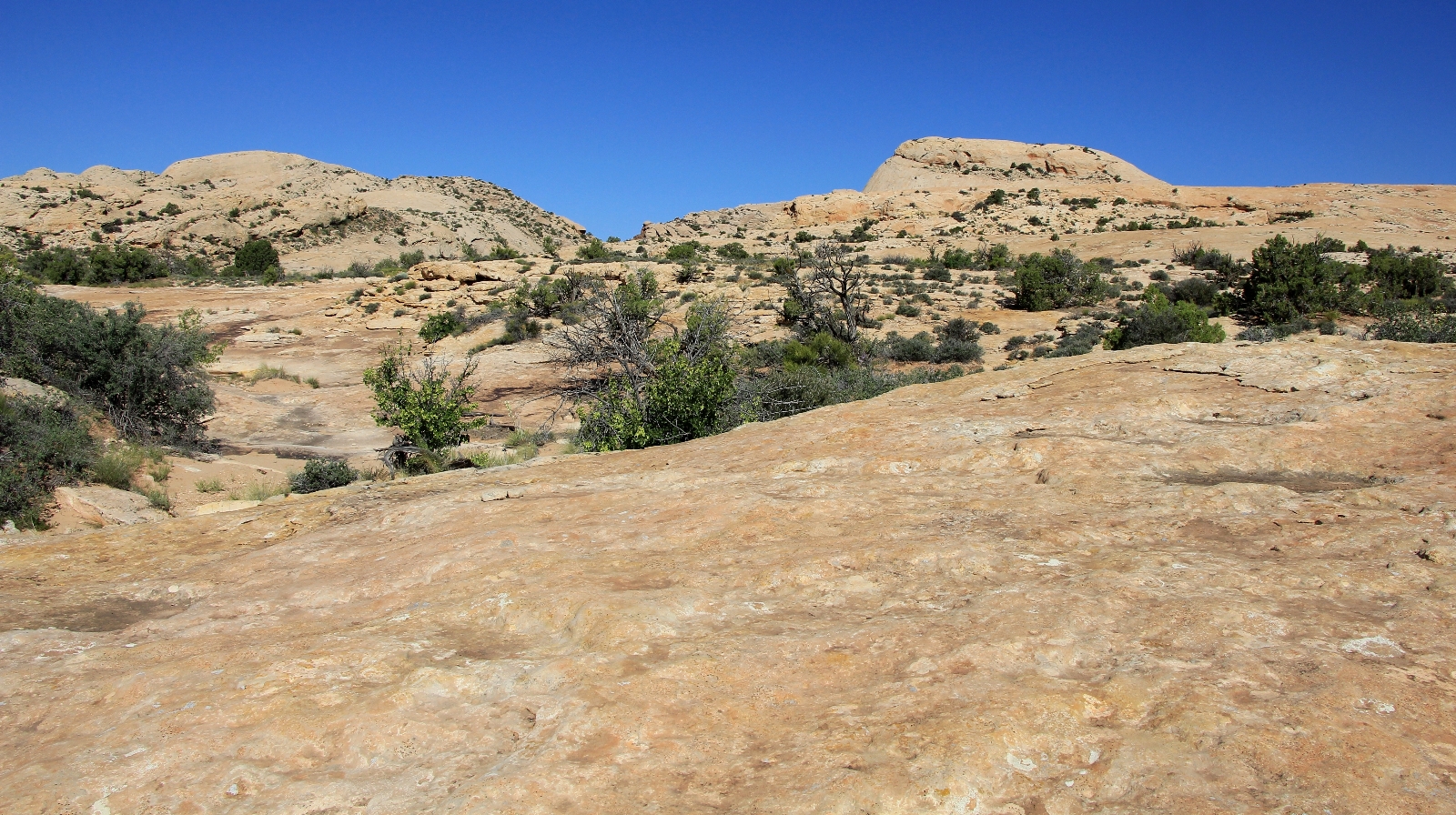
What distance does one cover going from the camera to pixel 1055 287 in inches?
964

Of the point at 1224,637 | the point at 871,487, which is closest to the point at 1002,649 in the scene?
the point at 1224,637

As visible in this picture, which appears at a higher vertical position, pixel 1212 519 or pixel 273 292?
pixel 273 292

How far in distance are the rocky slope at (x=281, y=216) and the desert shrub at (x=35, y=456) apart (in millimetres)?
32586

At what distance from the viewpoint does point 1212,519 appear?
4012mm

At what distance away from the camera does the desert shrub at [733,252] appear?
127ft

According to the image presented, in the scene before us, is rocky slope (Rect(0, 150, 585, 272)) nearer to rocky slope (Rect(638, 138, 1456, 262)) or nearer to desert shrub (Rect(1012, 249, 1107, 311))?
rocky slope (Rect(638, 138, 1456, 262))

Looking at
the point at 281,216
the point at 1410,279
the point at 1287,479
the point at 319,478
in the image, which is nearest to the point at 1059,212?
the point at 1410,279

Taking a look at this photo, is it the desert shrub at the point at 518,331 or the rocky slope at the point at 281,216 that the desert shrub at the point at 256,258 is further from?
the desert shrub at the point at 518,331

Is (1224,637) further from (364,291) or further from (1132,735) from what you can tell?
(364,291)

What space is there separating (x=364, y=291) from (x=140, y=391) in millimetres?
18153

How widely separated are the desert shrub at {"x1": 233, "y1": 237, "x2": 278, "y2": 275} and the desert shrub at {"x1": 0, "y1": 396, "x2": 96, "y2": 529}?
120ft

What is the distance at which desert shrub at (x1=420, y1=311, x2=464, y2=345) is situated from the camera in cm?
2611

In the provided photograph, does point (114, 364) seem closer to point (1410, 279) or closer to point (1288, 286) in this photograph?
point (1288, 286)

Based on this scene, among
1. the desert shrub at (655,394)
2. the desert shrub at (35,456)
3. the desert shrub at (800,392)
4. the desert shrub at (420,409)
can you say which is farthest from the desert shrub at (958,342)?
the desert shrub at (35,456)
